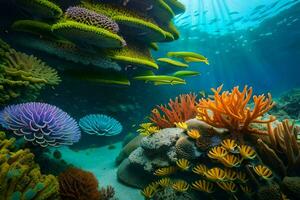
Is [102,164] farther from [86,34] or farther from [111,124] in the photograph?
[86,34]

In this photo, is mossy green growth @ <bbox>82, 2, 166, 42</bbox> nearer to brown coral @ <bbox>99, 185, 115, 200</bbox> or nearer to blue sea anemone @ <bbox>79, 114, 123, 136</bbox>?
blue sea anemone @ <bbox>79, 114, 123, 136</bbox>

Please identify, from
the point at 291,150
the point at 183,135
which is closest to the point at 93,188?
the point at 183,135

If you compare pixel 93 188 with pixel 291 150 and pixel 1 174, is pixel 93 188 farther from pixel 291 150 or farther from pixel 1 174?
pixel 291 150

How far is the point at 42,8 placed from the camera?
191 inches

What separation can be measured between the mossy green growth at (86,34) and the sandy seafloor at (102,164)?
2.90 meters

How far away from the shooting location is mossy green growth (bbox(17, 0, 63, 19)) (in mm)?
4707

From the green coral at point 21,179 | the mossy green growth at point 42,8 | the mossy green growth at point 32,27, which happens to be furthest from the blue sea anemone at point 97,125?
the green coral at point 21,179

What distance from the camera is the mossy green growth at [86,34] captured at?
4547mm

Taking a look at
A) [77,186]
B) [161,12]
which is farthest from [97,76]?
[77,186]

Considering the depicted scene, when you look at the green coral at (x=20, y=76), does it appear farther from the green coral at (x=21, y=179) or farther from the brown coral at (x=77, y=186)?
the brown coral at (x=77, y=186)

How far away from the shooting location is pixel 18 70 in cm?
436

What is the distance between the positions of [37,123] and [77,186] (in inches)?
45.5

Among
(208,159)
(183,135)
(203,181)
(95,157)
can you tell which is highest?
(183,135)

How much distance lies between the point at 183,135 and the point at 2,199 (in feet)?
9.61
